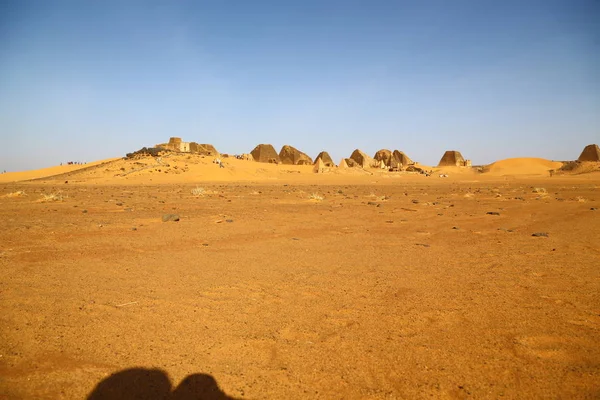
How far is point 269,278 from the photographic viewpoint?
4.23m

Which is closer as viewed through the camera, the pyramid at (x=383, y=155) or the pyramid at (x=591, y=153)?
the pyramid at (x=591, y=153)

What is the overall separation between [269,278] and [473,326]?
223 centimetres

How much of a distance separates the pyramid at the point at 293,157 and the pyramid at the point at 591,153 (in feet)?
125

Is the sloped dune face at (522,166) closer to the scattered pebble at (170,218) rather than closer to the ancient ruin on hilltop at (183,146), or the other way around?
the ancient ruin on hilltop at (183,146)

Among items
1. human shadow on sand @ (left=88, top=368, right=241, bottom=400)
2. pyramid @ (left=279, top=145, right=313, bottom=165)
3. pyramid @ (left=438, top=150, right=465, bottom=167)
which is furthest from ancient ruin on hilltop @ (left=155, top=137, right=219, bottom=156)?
pyramid @ (left=438, top=150, right=465, bottom=167)

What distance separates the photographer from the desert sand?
223 cm

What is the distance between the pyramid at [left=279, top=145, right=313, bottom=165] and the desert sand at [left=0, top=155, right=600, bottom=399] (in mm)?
49162

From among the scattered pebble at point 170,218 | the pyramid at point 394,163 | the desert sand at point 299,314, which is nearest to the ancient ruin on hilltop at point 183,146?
the pyramid at point 394,163

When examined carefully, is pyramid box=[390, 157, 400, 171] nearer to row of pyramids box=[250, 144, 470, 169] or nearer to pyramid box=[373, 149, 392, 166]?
row of pyramids box=[250, 144, 470, 169]

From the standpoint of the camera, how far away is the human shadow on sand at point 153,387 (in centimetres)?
211

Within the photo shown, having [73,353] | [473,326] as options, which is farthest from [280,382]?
[473,326]

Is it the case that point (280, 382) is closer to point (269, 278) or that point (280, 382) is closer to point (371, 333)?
point (371, 333)

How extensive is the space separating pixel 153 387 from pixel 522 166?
63819 millimetres

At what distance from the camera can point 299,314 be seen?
320 centimetres
